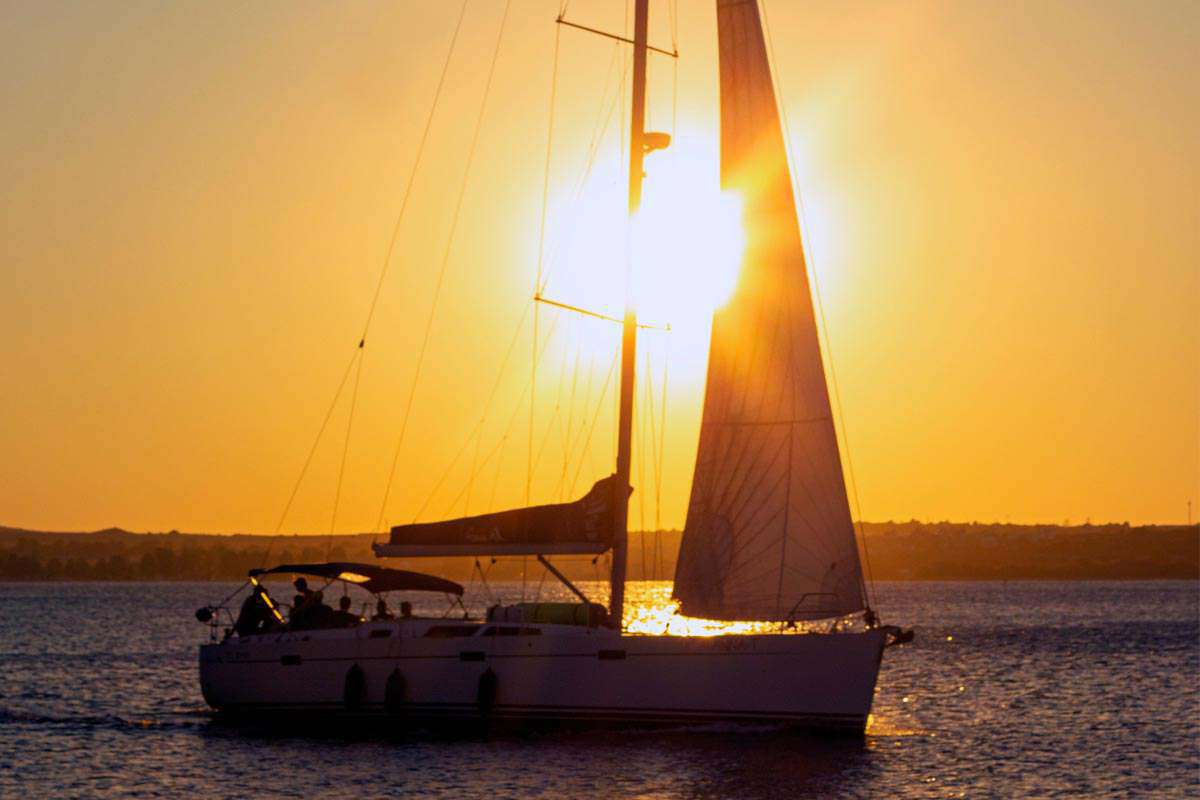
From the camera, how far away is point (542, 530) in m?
36.0

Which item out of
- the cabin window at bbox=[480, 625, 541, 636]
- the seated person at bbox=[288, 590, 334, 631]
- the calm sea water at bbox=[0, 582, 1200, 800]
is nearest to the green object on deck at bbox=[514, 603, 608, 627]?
the cabin window at bbox=[480, 625, 541, 636]

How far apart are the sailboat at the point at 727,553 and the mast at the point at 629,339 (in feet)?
0.12

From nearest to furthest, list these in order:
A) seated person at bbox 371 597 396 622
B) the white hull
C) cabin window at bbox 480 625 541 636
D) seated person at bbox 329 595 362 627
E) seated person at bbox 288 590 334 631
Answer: the white hull, cabin window at bbox 480 625 541 636, seated person at bbox 371 597 396 622, seated person at bbox 329 595 362 627, seated person at bbox 288 590 334 631

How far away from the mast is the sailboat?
38 mm

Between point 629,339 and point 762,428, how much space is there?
3175 millimetres

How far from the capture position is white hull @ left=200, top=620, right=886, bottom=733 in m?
34.3

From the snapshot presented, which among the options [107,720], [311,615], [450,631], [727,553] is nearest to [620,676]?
[727,553]

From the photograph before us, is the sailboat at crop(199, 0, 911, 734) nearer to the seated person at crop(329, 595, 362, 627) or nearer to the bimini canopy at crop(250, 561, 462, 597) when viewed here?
the seated person at crop(329, 595, 362, 627)

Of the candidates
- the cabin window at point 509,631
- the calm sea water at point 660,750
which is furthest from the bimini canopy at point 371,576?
the cabin window at point 509,631

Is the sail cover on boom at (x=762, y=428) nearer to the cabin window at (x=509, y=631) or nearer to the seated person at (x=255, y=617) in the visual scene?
the cabin window at (x=509, y=631)

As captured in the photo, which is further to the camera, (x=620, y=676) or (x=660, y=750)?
(x=620, y=676)

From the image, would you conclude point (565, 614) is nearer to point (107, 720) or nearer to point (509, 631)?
point (509, 631)

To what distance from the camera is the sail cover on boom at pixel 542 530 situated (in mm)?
35812

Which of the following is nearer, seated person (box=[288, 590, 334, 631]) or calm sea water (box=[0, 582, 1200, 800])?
calm sea water (box=[0, 582, 1200, 800])
